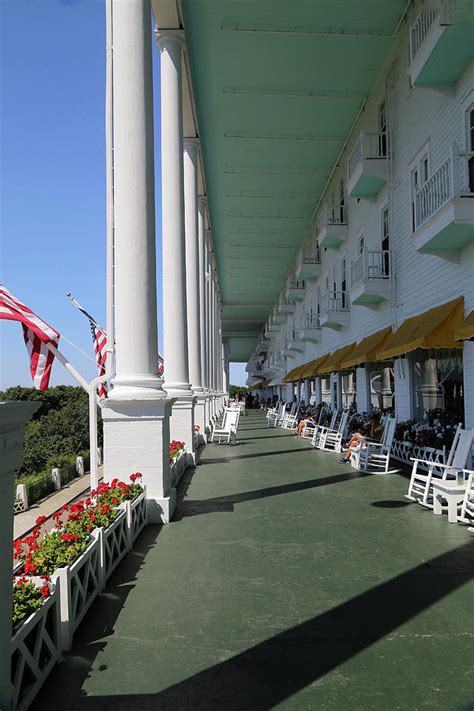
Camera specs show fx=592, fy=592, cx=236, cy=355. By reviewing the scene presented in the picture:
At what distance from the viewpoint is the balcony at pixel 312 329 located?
26891mm

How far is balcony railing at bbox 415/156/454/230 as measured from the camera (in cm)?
963

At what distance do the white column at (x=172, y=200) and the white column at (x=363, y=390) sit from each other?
8165 mm

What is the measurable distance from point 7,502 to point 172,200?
379 inches

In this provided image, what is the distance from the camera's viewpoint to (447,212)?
9430 millimetres

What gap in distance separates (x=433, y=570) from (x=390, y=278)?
1024cm

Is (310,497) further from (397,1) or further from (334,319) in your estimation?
(334,319)

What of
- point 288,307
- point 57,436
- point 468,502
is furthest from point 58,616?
point 288,307

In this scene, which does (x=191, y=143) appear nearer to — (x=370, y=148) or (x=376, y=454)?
(x=370, y=148)

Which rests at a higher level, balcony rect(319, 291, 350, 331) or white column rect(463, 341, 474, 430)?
balcony rect(319, 291, 350, 331)

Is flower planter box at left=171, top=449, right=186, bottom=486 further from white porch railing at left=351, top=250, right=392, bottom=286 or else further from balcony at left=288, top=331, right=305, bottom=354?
balcony at left=288, top=331, right=305, bottom=354

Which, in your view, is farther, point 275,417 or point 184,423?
point 275,417

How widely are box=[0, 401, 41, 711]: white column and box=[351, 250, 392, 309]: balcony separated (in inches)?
517

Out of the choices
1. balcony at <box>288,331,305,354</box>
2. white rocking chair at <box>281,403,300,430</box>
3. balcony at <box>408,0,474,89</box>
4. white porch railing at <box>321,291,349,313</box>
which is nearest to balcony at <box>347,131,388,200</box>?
balcony at <box>408,0,474,89</box>

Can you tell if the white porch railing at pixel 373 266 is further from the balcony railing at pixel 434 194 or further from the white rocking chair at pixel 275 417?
the white rocking chair at pixel 275 417
